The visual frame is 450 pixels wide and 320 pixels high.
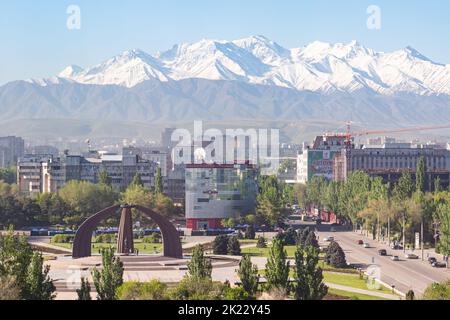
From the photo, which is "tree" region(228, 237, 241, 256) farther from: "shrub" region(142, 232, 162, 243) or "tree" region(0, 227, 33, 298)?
"tree" region(0, 227, 33, 298)

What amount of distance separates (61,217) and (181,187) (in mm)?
39986

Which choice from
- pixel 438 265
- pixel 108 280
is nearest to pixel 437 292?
pixel 108 280

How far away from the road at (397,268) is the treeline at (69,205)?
65.4 ft

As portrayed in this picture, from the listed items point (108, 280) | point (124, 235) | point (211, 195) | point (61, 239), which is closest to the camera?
point (108, 280)

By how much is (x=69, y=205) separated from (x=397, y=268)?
41.9m

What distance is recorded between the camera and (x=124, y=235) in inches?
2771

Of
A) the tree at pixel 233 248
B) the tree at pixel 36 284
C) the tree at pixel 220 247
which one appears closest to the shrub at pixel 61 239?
the tree at pixel 220 247

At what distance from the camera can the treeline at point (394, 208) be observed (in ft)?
275

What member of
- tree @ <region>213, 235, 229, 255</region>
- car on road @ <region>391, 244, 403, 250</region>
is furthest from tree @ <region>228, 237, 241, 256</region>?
car on road @ <region>391, 244, 403, 250</region>

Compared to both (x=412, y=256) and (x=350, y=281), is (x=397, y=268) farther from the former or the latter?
(x=350, y=281)

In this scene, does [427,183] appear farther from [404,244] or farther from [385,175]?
[404,244]

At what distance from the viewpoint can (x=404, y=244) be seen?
85500 millimetres

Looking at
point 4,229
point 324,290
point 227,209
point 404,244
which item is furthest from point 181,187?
point 324,290

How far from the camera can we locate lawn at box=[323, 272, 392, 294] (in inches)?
2352
